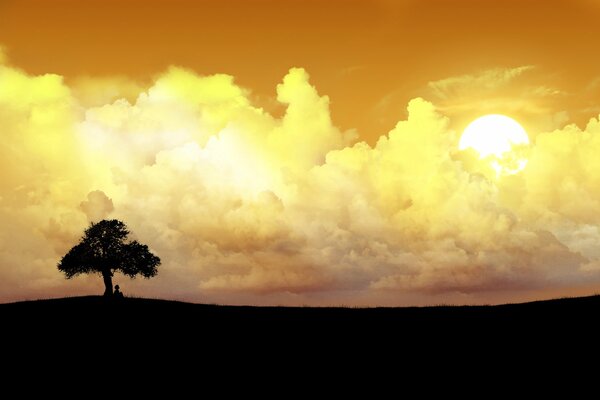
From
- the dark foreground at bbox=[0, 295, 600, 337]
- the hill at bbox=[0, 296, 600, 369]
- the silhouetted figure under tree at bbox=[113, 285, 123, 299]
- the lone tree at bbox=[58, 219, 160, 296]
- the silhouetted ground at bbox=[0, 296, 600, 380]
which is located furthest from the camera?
the lone tree at bbox=[58, 219, 160, 296]

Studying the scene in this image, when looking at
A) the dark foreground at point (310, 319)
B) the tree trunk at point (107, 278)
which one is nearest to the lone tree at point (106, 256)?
the tree trunk at point (107, 278)

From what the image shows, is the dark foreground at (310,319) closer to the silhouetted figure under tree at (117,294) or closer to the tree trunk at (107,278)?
the silhouetted figure under tree at (117,294)

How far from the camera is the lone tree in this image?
71438 millimetres

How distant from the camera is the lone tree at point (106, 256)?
71.4 metres

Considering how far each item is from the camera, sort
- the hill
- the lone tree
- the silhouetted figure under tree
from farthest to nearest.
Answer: the lone tree < the silhouetted figure under tree < the hill

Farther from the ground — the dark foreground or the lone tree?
the lone tree

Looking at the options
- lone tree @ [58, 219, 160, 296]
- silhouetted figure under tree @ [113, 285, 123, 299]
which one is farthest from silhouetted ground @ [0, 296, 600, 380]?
lone tree @ [58, 219, 160, 296]

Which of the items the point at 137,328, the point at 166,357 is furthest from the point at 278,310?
the point at 166,357

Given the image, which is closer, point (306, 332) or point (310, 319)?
point (306, 332)

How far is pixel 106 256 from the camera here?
71750mm

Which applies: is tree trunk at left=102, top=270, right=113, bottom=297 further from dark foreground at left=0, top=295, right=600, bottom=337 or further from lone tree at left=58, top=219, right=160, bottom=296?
dark foreground at left=0, top=295, right=600, bottom=337

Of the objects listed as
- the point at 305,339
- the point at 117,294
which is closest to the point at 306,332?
the point at 305,339

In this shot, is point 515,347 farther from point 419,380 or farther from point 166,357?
point 166,357

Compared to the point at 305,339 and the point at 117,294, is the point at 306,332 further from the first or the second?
the point at 117,294
